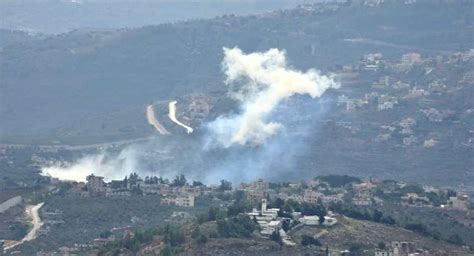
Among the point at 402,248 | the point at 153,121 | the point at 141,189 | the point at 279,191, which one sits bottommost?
the point at 402,248

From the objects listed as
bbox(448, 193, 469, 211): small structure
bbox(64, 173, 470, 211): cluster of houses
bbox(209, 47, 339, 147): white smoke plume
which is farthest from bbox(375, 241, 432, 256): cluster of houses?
bbox(209, 47, 339, 147): white smoke plume

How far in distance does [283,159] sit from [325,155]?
2.20m

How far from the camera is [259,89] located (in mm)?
154625

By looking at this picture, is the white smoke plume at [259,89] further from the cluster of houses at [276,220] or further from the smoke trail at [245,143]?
the cluster of houses at [276,220]

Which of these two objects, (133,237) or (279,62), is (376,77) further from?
(133,237)

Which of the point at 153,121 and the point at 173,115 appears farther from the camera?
the point at 173,115

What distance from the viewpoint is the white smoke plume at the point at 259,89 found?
146 metres

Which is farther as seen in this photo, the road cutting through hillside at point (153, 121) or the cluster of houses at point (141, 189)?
the road cutting through hillside at point (153, 121)

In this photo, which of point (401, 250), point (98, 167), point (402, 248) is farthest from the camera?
point (98, 167)

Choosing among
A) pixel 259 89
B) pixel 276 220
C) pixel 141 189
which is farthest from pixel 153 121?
pixel 276 220

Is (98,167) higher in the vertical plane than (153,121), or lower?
lower

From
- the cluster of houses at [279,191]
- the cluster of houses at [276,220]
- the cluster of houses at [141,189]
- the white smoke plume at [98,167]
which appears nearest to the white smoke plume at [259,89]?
the white smoke plume at [98,167]

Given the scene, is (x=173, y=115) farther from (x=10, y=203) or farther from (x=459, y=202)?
(x=459, y=202)

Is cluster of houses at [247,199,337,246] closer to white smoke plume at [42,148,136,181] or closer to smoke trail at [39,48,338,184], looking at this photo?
smoke trail at [39,48,338,184]
